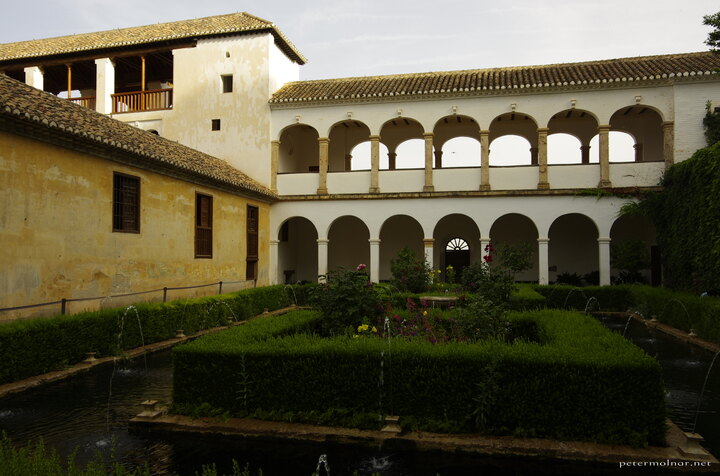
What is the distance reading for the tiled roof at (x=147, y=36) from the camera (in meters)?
19.7

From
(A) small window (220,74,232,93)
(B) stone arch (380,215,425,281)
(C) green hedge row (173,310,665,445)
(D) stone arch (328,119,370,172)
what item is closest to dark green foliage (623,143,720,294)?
(B) stone arch (380,215,425,281)

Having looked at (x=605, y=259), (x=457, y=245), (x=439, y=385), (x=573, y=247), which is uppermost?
(x=457, y=245)

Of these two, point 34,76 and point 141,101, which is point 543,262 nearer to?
point 141,101

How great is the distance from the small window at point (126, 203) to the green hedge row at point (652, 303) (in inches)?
424

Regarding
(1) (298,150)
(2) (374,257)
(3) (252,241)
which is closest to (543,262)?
(2) (374,257)

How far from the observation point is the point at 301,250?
920 inches

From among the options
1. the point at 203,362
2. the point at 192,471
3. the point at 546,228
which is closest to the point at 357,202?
the point at 546,228

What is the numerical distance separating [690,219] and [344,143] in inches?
573

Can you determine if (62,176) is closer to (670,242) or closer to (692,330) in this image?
(692,330)

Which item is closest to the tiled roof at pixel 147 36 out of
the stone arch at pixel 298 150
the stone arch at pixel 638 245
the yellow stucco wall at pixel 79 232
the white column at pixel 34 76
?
the white column at pixel 34 76

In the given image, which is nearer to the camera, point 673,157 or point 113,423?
point 113,423

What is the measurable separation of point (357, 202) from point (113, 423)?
1444 cm

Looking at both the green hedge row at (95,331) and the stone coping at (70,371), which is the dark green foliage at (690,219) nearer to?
the green hedge row at (95,331)

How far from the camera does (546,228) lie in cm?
1773
